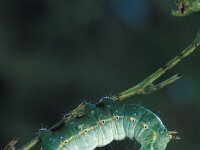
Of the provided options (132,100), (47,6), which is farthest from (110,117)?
(47,6)

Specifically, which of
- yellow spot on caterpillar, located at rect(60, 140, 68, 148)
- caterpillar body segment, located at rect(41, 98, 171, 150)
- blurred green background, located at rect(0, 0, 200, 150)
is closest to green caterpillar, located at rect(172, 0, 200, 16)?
caterpillar body segment, located at rect(41, 98, 171, 150)

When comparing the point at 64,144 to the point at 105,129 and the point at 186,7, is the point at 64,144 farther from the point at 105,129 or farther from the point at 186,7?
the point at 186,7

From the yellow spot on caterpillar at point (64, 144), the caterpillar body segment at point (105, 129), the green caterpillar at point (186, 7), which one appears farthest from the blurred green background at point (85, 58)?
the green caterpillar at point (186, 7)

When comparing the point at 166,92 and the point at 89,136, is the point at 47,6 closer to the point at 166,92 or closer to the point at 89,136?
the point at 166,92

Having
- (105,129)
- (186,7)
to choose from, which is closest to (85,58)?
(105,129)

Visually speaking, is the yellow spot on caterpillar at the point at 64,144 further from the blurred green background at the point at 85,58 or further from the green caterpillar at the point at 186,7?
the blurred green background at the point at 85,58

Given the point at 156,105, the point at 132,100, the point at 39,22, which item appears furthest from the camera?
the point at 39,22

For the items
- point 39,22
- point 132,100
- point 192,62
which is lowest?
point 132,100
